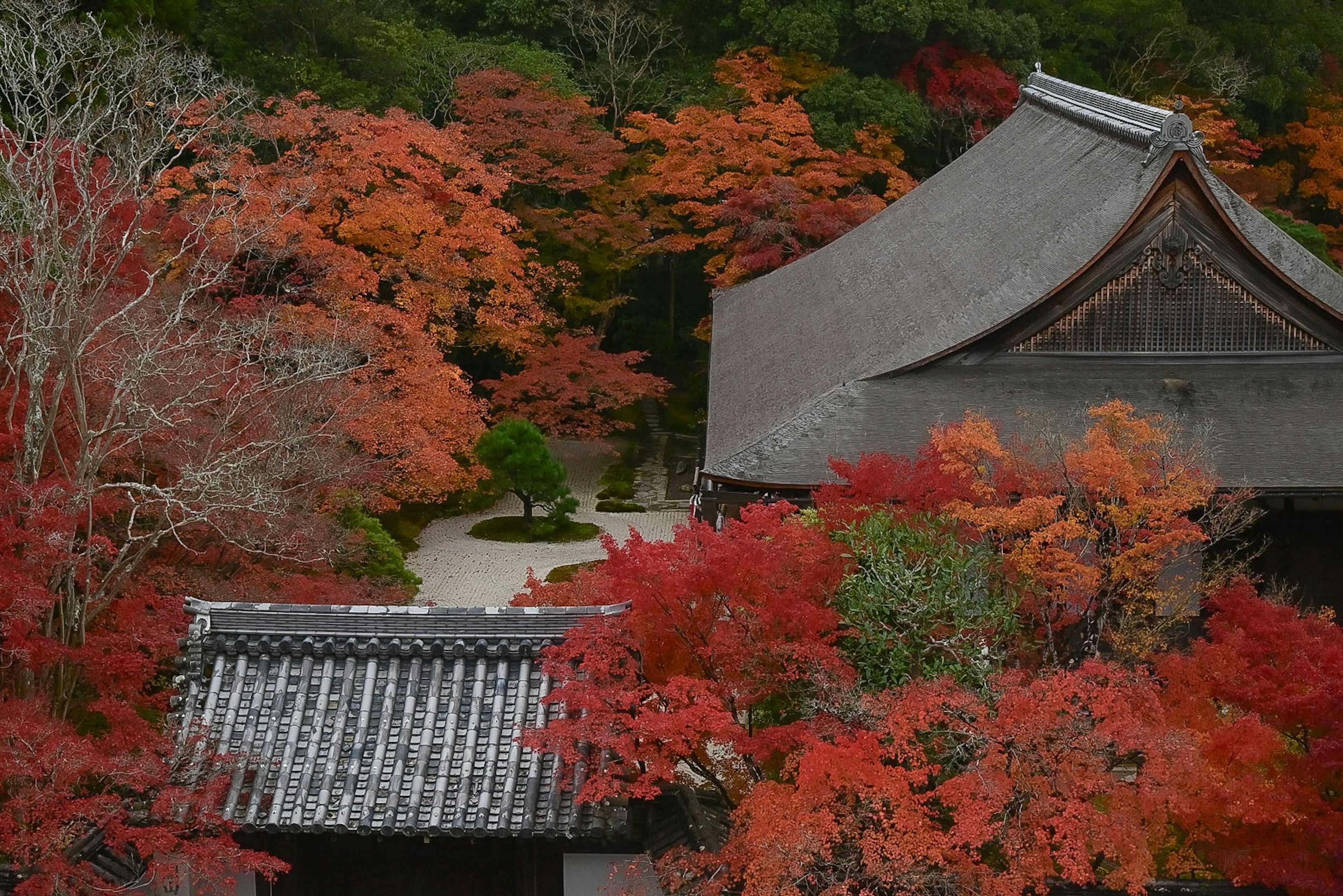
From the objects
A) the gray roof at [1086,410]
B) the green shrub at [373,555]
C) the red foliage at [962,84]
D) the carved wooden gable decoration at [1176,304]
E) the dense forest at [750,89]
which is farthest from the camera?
the red foliage at [962,84]

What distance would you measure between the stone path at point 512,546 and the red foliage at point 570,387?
92 cm

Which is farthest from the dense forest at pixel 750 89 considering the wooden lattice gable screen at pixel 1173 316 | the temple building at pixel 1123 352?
the wooden lattice gable screen at pixel 1173 316

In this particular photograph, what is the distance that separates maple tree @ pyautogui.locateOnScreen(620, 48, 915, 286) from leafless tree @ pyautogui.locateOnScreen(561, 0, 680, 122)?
139 inches

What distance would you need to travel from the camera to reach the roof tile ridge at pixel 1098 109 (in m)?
19.9

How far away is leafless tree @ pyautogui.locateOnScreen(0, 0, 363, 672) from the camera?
13156 millimetres

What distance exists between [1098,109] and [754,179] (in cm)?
1000

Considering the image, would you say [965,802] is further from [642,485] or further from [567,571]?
[642,485]

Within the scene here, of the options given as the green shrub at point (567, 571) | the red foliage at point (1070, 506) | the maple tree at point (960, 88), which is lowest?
the green shrub at point (567, 571)

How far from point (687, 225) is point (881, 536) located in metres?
24.1

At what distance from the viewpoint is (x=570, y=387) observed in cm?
2914

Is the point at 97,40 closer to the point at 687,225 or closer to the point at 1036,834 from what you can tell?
the point at 687,225

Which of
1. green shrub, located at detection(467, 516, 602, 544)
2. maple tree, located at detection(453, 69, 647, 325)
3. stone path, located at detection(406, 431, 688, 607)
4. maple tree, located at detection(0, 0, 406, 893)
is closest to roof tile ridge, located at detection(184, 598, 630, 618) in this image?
maple tree, located at detection(0, 0, 406, 893)

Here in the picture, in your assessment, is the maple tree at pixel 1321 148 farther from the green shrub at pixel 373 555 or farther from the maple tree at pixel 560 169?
the green shrub at pixel 373 555

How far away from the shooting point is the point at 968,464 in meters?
13.5
